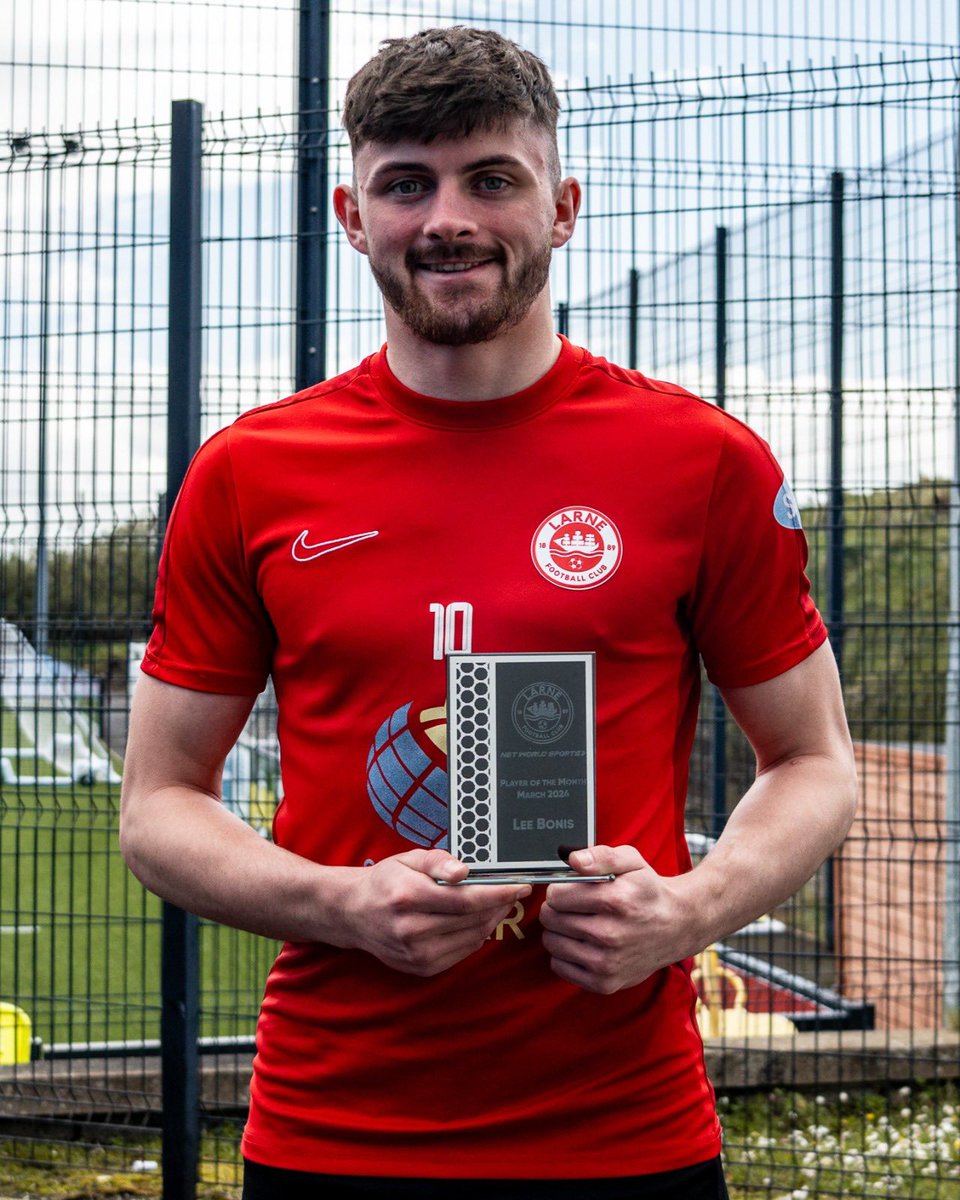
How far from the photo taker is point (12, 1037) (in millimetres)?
4906

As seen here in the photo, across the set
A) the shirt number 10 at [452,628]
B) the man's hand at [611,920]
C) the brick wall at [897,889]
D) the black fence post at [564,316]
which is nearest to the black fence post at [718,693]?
the black fence post at [564,316]

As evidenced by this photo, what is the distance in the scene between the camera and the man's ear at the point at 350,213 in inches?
64.4

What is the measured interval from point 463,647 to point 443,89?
572 mm

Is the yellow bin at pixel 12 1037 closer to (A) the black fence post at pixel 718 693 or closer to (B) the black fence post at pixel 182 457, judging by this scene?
(B) the black fence post at pixel 182 457

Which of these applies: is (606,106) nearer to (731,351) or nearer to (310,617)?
(731,351)

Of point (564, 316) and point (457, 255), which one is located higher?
point (564, 316)

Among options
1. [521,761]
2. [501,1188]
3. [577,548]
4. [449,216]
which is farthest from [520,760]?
[449,216]

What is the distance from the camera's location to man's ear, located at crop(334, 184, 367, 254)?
163 cm

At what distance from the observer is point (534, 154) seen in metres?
1.51

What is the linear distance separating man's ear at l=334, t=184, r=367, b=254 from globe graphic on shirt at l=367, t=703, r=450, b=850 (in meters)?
0.56

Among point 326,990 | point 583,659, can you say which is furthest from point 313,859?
point 583,659

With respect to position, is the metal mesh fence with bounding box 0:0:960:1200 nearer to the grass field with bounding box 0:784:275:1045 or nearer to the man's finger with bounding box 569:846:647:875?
the grass field with bounding box 0:784:275:1045

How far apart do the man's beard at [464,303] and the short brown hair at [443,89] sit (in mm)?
127

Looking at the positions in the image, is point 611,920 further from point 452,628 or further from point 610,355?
point 610,355
